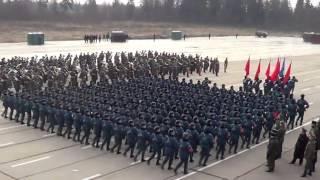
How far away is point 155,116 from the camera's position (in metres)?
15.2

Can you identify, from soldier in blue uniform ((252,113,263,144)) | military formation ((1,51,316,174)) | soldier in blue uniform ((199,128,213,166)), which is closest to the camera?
soldier in blue uniform ((199,128,213,166))

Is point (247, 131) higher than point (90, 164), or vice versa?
point (247, 131)

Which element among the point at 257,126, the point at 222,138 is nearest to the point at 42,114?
the point at 222,138

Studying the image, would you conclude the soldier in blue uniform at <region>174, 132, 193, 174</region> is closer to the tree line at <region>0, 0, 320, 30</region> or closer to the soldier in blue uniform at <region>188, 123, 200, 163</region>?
the soldier in blue uniform at <region>188, 123, 200, 163</region>

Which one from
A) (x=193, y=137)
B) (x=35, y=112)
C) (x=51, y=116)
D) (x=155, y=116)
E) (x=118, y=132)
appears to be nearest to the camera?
(x=193, y=137)

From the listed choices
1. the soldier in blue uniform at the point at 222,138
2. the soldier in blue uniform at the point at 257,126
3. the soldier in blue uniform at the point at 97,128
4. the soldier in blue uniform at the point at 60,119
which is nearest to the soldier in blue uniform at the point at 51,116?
the soldier in blue uniform at the point at 60,119

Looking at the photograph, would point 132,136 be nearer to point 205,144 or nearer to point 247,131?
point 205,144

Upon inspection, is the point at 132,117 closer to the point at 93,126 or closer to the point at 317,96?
the point at 93,126

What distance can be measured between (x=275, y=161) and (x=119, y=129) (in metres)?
5.11

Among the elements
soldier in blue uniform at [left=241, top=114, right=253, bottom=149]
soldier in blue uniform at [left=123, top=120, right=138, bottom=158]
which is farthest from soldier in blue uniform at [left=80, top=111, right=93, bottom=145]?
soldier in blue uniform at [left=241, top=114, right=253, bottom=149]

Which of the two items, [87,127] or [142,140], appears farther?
[87,127]

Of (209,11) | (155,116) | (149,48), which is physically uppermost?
(209,11)

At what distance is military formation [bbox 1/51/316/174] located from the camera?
44.4ft

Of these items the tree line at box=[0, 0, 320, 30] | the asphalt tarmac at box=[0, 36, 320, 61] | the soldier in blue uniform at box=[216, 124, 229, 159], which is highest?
the tree line at box=[0, 0, 320, 30]
